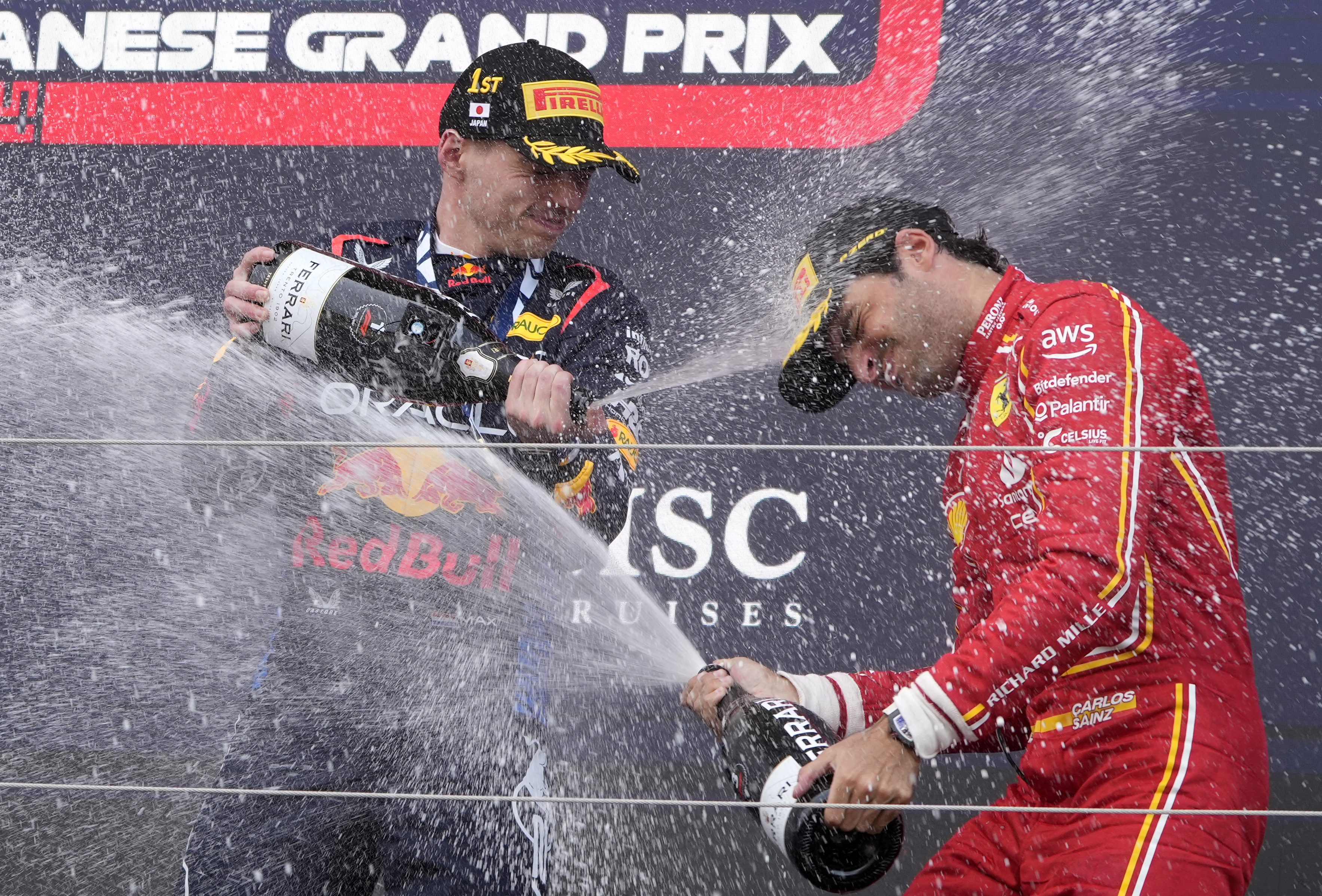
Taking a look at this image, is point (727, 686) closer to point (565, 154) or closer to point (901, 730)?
point (901, 730)

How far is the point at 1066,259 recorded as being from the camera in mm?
2076

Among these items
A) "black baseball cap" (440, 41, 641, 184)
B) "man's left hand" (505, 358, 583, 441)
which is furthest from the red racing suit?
"black baseball cap" (440, 41, 641, 184)

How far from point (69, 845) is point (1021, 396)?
6.41ft

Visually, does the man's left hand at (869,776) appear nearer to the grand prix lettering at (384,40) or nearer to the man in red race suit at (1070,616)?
the man in red race suit at (1070,616)

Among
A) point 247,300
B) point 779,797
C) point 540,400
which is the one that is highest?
point 247,300

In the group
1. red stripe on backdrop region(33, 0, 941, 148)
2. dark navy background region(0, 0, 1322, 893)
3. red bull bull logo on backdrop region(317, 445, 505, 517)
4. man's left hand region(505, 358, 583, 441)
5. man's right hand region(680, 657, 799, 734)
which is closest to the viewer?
man's left hand region(505, 358, 583, 441)

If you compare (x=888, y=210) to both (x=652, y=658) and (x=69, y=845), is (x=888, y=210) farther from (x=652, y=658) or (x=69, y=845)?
(x=69, y=845)

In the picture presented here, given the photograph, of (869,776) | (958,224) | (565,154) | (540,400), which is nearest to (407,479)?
(540,400)

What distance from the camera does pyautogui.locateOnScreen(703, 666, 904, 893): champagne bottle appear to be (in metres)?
1.18

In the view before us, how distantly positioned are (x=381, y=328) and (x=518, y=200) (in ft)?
0.96

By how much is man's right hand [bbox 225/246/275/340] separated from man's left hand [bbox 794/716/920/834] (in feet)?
2.82

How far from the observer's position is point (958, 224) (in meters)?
2.16

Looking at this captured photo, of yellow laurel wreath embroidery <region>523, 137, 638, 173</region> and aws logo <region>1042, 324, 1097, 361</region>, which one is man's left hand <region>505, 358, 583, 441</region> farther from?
aws logo <region>1042, 324, 1097, 361</region>

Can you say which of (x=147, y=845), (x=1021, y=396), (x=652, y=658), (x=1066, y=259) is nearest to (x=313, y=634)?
(x=652, y=658)
